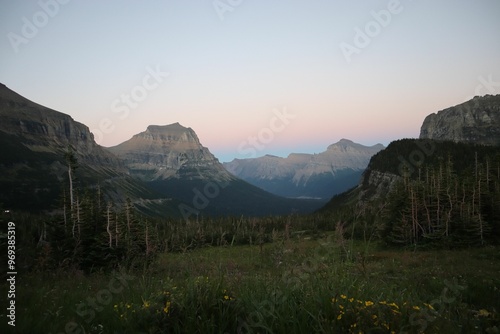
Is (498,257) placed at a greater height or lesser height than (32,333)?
lesser

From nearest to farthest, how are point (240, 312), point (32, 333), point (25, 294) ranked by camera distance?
1. point (240, 312)
2. point (32, 333)
3. point (25, 294)

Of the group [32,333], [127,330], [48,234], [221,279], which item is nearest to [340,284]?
[221,279]

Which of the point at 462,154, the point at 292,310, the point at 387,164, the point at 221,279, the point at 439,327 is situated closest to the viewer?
the point at 439,327

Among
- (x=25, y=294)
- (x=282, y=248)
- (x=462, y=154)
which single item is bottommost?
(x=25, y=294)

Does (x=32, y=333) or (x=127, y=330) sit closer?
(x=127, y=330)

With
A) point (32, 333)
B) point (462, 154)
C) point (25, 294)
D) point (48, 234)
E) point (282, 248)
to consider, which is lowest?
point (48, 234)

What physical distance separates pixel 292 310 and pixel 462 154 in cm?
16758

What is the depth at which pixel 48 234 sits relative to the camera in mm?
24609

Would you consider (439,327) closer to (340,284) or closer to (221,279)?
Result: (340,284)

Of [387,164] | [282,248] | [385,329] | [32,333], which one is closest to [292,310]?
[385,329]

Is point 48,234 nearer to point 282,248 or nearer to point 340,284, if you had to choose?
point 282,248

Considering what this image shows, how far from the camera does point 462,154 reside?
5408 inches

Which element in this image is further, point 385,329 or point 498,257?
point 498,257

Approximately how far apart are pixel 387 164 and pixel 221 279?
7146 inches
